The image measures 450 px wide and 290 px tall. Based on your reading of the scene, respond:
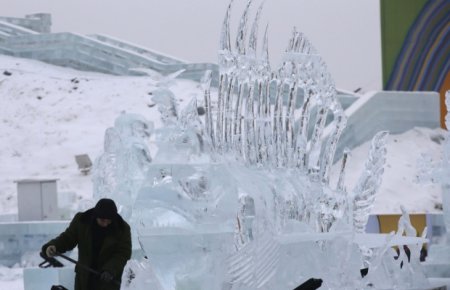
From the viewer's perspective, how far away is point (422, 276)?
36.3ft

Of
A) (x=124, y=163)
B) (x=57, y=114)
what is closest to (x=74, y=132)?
(x=57, y=114)

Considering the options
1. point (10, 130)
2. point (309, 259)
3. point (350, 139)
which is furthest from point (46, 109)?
point (309, 259)

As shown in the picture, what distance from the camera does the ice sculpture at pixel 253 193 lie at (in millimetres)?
8562

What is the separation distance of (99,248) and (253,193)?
3.74 feet

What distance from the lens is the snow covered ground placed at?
2352cm

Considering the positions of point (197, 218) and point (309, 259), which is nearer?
point (197, 218)

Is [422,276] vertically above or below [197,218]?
below

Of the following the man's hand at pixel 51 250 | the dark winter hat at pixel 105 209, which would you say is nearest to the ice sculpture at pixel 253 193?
the dark winter hat at pixel 105 209

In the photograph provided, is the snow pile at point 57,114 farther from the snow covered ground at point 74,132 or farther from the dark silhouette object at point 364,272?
the dark silhouette object at point 364,272

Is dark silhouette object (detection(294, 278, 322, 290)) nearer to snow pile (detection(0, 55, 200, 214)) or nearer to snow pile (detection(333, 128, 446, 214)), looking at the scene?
snow pile (detection(333, 128, 446, 214))

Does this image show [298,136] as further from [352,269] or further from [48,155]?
[48,155]

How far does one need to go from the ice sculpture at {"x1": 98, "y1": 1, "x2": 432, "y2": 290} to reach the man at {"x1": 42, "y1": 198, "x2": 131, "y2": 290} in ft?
1.18

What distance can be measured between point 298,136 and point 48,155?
1542cm

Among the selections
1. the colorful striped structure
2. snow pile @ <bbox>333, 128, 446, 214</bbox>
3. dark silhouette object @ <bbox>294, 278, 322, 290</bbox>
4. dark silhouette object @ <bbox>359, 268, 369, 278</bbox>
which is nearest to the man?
dark silhouette object @ <bbox>294, 278, 322, 290</bbox>
